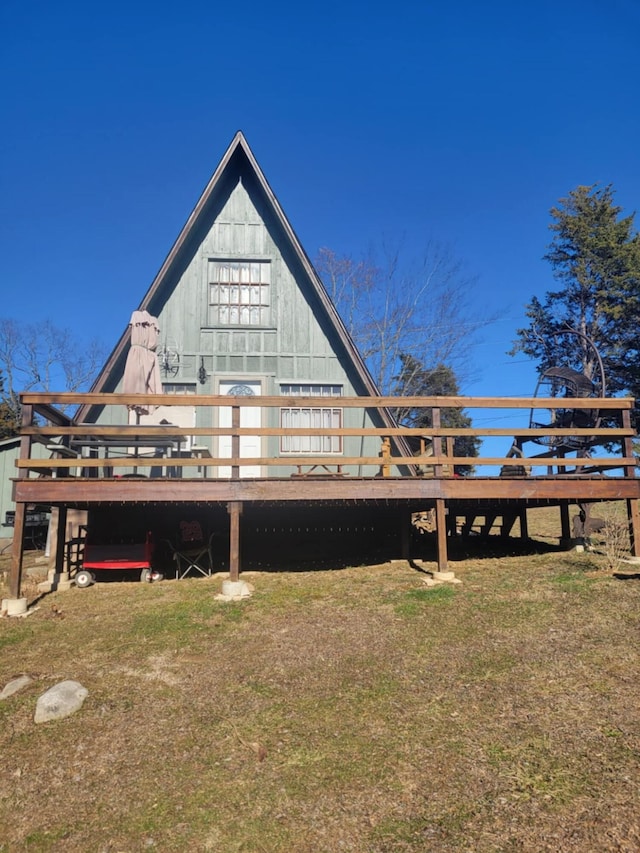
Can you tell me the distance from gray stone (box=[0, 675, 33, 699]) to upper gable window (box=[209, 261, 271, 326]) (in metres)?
8.38

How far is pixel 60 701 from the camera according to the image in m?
4.17

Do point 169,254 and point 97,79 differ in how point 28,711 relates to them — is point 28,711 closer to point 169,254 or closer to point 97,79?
point 169,254

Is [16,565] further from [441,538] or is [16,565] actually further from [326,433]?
[441,538]

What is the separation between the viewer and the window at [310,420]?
11.7 metres

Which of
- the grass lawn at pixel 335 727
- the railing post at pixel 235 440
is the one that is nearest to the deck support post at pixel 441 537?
the grass lawn at pixel 335 727

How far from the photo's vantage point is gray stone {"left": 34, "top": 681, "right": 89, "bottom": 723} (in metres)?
4.05

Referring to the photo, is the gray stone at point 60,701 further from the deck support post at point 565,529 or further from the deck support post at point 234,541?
the deck support post at point 565,529

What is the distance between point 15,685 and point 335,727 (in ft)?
8.88

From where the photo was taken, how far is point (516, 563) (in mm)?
8180

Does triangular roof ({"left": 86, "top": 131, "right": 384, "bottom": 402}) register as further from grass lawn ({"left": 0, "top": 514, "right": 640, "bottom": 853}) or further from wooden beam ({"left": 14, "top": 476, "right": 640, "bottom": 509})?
grass lawn ({"left": 0, "top": 514, "right": 640, "bottom": 853})

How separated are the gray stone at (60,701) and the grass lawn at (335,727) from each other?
0.31 ft

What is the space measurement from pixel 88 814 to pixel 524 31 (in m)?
15.1

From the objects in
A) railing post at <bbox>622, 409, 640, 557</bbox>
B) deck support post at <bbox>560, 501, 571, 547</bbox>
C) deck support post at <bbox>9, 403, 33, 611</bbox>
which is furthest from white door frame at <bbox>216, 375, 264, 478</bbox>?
railing post at <bbox>622, 409, 640, 557</bbox>

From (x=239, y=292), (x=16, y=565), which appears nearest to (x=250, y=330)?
(x=239, y=292)
